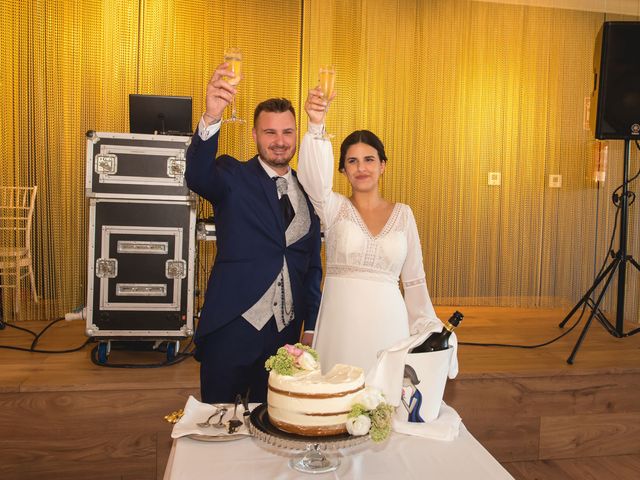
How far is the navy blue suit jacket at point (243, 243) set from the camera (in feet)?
6.84

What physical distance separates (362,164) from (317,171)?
0.22 metres

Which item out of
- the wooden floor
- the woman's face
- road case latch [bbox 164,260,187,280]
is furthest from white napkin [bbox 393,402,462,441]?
road case latch [bbox 164,260,187,280]

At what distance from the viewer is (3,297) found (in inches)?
175

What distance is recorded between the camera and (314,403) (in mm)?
1144

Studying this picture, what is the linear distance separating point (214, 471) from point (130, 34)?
4.29 meters

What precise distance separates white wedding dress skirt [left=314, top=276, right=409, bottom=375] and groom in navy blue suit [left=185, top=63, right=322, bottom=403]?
136 millimetres

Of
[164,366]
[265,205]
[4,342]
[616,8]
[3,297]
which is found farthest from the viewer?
[616,8]

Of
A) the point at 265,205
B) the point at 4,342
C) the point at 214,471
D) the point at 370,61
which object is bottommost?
the point at 4,342

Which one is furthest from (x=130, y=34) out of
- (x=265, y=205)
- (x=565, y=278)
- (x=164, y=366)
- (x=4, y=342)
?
(x=565, y=278)

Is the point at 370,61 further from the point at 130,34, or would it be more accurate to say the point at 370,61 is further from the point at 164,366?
the point at 164,366

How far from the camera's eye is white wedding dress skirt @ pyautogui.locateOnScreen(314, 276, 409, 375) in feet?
7.01

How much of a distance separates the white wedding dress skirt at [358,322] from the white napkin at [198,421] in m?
0.69

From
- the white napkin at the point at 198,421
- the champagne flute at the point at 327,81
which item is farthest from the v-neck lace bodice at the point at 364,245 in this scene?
the white napkin at the point at 198,421

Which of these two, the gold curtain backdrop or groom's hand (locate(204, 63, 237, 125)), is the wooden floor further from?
the gold curtain backdrop
